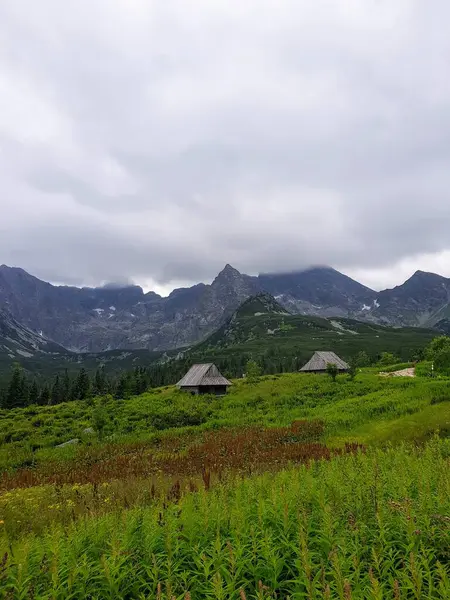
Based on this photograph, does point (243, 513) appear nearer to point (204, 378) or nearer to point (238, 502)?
point (238, 502)

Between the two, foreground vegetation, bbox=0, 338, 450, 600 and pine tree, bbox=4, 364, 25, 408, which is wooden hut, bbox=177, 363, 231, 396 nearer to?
foreground vegetation, bbox=0, 338, 450, 600

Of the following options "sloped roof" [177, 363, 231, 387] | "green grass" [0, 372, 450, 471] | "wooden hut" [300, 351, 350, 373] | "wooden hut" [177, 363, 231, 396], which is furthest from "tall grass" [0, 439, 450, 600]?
"wooden hut" [300, 351, 350, 373]

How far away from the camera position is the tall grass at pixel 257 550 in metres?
4.56

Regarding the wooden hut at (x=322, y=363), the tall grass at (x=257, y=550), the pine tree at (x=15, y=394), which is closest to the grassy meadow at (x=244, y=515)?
the tall grass at (x=257, y=550)

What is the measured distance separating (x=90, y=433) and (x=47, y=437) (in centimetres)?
320

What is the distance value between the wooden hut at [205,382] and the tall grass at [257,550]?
5256cm

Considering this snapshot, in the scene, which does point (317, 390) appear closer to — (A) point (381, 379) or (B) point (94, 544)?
(A) point (381, 379)

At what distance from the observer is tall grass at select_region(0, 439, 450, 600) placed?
456 cm

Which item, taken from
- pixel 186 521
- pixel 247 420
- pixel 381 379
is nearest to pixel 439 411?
pixel 247 420

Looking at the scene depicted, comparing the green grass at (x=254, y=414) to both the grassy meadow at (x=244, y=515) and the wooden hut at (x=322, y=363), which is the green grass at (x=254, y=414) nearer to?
the grassy meadow at (x=244, y=515)

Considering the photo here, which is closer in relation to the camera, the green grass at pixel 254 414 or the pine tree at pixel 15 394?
the green grass at pixel 254 414

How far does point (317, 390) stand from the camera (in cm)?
4353

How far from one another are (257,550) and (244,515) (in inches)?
53.3

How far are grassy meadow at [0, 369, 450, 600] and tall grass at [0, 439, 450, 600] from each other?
0.03 m
